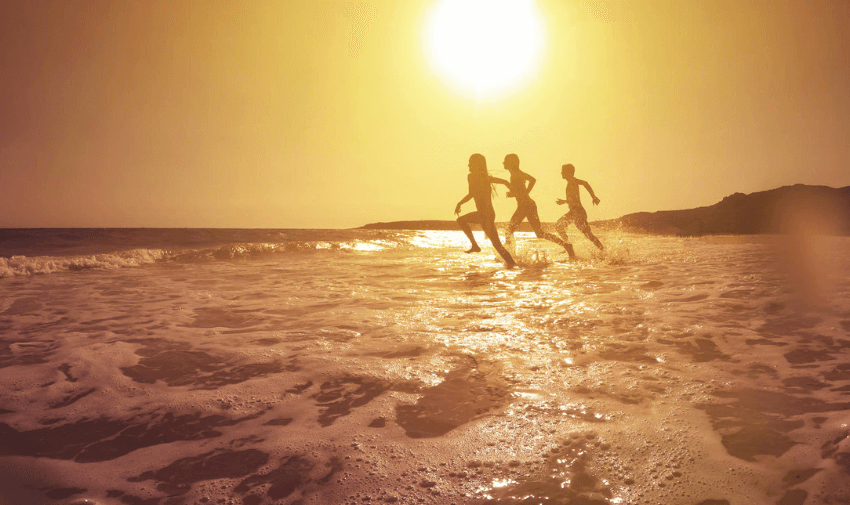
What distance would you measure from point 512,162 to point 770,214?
2906 cm

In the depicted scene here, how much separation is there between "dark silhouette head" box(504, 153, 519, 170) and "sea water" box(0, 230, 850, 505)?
18.4 feet

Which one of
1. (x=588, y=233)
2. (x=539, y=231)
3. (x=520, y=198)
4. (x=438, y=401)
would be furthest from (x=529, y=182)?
(x=438, y=401)

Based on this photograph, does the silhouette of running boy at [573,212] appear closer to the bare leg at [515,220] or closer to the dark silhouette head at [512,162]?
the bare leg at [515,220]

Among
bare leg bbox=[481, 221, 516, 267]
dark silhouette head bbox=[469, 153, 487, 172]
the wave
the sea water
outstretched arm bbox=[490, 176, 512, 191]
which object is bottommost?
the sea water

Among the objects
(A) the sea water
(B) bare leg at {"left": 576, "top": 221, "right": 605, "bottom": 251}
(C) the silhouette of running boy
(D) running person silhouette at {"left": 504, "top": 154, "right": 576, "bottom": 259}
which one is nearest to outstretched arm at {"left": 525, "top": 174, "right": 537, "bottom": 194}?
(D) running person silhouette at {"left": 504, "top": 154, "right": 576, "bottom": 259}

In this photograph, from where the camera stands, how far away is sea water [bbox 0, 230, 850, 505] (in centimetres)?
162

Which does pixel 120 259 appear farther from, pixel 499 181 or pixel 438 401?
pixel 438 401

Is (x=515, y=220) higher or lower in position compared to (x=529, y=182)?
lower

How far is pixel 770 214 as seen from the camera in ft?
94.6

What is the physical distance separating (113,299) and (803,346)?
24.4 ft

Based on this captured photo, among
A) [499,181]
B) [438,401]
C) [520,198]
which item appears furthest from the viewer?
[520,198]

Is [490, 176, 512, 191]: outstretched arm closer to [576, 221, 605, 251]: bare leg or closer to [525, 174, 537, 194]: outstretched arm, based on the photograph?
[525, 174, 537, 194]: outstretched arm

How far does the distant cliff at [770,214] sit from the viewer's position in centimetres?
2622

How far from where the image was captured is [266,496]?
159 cm
